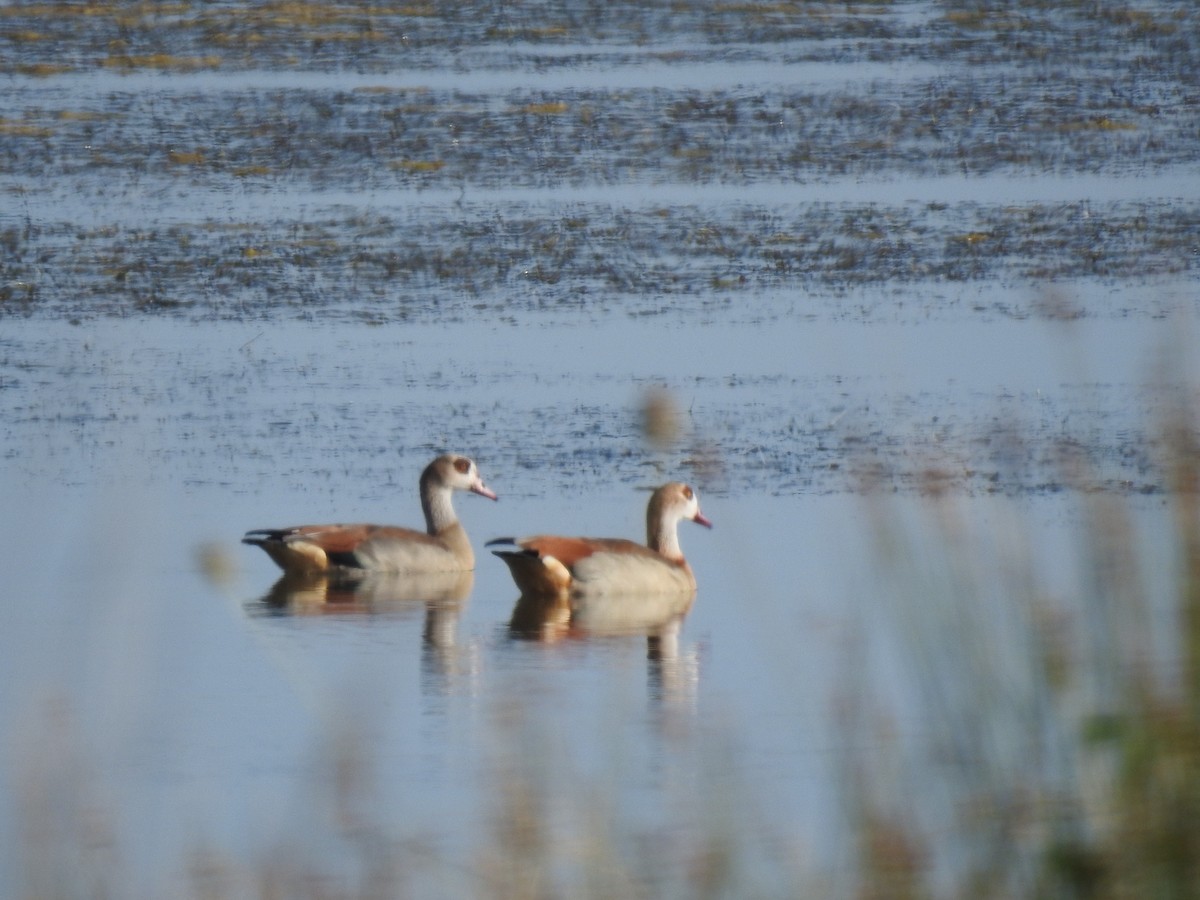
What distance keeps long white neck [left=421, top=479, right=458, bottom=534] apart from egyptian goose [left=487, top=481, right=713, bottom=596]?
0.89 meters

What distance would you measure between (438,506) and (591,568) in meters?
1.33

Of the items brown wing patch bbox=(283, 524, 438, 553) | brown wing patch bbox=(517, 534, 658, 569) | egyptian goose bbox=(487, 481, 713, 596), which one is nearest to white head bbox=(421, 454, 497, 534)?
brown wing patch bbox=(283, 524, 438, 553)

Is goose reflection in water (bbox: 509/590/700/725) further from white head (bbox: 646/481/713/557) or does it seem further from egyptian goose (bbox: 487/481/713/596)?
white head (bbox: 646/481/713/557)

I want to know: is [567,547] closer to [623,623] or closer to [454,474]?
[623,623]

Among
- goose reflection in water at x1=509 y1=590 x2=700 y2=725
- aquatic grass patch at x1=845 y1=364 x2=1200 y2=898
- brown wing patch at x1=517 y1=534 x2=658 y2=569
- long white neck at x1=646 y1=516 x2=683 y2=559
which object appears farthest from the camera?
long white neck at x1=646 y1=516 x2=683 y2=559

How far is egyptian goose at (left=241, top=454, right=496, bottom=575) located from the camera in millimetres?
11086

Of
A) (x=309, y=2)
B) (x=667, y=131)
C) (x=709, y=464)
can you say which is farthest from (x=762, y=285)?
(x=309, y=2)

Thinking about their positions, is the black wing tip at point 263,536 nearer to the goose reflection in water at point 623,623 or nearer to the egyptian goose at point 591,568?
the egyptian goose at point 591,568

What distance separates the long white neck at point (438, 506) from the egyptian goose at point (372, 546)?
1.9 inches

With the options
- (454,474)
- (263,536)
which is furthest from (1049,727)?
(454,474)

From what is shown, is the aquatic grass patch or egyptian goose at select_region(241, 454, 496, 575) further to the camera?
egyptian goose at select_region(241, 454, 496, 575)

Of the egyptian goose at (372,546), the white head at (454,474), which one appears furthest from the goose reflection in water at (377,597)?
the white head at (454,474)

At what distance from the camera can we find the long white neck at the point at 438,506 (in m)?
11.9

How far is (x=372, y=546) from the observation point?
1123cm
